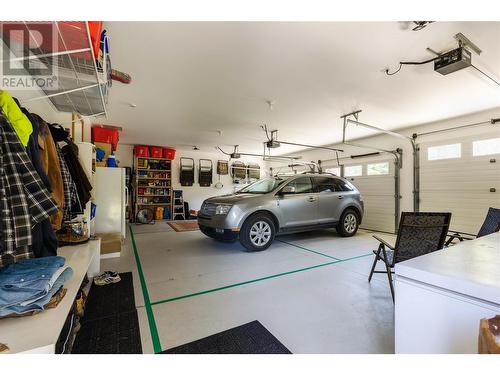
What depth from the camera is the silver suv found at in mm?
3680

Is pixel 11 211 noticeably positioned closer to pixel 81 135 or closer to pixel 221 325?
pixel 221 325

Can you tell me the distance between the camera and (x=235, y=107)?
4.09 meters

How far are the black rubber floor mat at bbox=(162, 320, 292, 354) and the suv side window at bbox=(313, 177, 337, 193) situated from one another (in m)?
3.44

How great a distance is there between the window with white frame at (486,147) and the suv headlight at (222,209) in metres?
5.25

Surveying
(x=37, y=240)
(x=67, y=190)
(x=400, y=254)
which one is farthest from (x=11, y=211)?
(x=400, y=254)

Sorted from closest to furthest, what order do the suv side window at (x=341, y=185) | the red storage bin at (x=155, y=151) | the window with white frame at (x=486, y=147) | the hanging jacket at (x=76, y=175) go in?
the hanging jacket at (x=76, y=175) → the window with white frame at (x=486, y=147) → the suv side window at (x=341, y=185) → the red storage bin at (x=155, y=151)

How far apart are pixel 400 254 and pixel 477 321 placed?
1547mm

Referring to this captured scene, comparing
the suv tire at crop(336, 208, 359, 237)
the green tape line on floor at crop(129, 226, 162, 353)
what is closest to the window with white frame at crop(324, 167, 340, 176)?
the suv tire at crop(336, 208, 359, 237)

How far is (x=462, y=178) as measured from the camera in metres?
4.57

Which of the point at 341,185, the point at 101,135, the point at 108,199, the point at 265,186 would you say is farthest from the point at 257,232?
the point at 101,135

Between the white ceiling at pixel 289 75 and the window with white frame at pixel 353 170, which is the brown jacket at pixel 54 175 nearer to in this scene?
the white ceiling at pixel 289 75

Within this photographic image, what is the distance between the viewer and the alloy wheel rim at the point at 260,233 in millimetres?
3758

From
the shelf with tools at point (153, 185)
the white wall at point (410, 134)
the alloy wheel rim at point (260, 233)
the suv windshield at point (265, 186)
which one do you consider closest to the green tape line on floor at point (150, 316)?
the alloy wheel rim at point (260, 233)

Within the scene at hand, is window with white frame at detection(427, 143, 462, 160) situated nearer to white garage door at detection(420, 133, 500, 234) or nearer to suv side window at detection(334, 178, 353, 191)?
white garage door at detection(420, 133, 500, 234)
